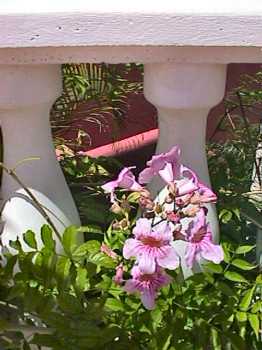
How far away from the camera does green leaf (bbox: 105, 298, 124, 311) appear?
3.68 feet

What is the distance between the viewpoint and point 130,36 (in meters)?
1.02

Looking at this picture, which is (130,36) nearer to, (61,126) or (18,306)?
(18,306)

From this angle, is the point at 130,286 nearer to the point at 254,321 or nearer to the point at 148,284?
the point at 148,284

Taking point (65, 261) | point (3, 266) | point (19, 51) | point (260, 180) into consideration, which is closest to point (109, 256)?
point (65, 261)

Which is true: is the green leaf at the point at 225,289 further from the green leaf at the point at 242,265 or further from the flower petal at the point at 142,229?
the flower petal at the point at 142,229

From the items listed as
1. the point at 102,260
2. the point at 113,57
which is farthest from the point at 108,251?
the point at 113,57

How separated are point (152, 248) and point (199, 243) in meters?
0.06

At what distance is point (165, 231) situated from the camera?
3.26ft

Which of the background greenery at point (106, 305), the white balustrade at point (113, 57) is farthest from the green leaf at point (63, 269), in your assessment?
the white balustrade at point (113, 57)

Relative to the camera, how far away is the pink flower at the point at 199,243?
3.34 feet

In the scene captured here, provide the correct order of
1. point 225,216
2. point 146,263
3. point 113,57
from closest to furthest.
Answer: point 146,263
point 113,57
point 225,216

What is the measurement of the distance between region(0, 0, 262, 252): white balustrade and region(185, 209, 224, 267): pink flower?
18cm

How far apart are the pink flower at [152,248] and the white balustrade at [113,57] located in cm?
20
